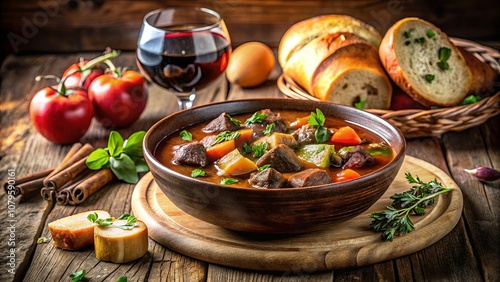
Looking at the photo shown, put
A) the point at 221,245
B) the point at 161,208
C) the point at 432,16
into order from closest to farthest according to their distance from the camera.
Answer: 1. the point at 221,245
2. the point at 161,208
3. the point at 432,16

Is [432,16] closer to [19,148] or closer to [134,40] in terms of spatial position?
[134,40]

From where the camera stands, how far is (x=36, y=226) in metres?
3.04

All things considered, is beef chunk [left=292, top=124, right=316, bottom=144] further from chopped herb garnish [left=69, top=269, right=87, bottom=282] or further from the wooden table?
chopped herb garnish [left=69, top=269, right=87, bottom=282]

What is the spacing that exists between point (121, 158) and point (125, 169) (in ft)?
0.21

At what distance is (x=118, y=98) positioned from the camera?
13.2ft

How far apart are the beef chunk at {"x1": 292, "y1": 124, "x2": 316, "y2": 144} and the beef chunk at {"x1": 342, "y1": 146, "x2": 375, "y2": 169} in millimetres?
229

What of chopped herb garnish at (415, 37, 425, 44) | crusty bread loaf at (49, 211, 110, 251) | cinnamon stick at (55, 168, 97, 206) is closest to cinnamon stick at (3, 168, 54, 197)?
cinnamon stick at (55, 168, 97, 206)

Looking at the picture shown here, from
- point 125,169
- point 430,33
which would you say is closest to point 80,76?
point 125,169

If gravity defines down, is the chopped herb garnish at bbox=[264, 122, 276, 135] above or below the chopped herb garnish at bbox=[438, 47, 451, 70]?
above

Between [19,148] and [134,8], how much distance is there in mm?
2260

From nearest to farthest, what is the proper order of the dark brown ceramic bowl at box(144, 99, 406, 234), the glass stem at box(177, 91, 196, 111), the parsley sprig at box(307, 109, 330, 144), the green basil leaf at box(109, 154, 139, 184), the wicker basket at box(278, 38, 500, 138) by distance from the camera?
the dark brown ceramic bowl at box(144, 99, 406, 234) → the parsley sprig at box(307, 109, 330, 144) → the green basil leaf at box(109, 154, 139, 184) → the wicker basket at box(278, 38, 500, 138) → the glass stem at box(177, 91, 196, 111)

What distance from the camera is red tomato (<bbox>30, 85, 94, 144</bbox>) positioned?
12.5 ft

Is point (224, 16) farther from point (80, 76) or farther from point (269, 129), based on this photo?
point (269, 129)

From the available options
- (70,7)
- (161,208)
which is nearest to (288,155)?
(161,208)
